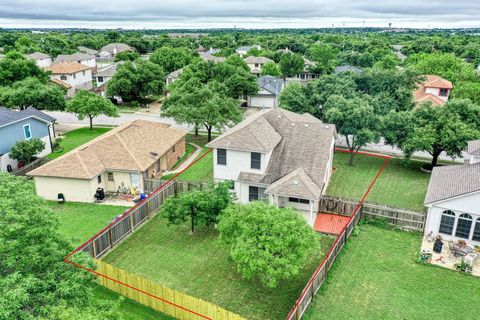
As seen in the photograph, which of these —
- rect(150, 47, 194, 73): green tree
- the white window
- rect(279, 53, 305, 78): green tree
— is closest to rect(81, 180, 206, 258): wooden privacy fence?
the white window

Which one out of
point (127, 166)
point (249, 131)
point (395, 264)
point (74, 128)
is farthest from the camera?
point (74, 128)

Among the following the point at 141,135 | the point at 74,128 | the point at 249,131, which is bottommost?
the point at 74,128

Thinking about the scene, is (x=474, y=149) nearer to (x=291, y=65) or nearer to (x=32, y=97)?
(x=32, y=97)

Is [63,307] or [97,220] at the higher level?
[63,307]

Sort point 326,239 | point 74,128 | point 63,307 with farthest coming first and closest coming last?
point 74,128 → point 326,239 → point 63,307

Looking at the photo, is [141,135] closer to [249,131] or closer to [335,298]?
[249,131]

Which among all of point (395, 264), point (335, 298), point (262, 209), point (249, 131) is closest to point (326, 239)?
point (395, 264)

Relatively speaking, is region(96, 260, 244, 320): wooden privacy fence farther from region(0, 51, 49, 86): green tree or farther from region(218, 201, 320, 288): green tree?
region(0, 51, 49, 86): green tree
